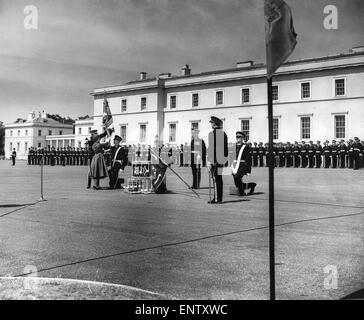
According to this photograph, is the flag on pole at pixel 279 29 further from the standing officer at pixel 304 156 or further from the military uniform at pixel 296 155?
the military uniform at pixel 296 155

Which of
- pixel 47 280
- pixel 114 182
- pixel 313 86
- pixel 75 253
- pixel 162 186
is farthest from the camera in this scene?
pixel 313 86

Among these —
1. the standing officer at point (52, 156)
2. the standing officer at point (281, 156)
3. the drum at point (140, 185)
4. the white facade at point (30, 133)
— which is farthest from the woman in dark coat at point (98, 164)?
the white facade at point (30, 133)

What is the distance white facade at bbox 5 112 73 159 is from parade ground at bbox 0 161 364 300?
6015cm

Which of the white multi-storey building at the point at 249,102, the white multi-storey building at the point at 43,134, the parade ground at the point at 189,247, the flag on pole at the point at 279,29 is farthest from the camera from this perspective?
the white multi-storey building at the point at 43,134

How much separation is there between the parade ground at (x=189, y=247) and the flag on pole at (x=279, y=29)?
1.88 m

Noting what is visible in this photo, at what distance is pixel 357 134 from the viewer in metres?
38.9

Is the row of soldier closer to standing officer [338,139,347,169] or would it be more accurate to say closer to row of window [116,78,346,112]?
standing officer [338,139,347,169]

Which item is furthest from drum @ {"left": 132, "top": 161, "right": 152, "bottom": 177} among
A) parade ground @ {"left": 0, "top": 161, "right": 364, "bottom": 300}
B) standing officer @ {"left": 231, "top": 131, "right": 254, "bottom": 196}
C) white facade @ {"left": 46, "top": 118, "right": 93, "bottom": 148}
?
white facade @ {"left": 46, "top": 118, "right": 93, "bottom": 148}

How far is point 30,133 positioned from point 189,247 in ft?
226

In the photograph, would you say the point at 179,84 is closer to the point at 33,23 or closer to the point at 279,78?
the point at 279,78

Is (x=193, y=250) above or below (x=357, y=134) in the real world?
below

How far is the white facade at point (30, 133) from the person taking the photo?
68.7m

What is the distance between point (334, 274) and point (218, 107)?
151 ft
